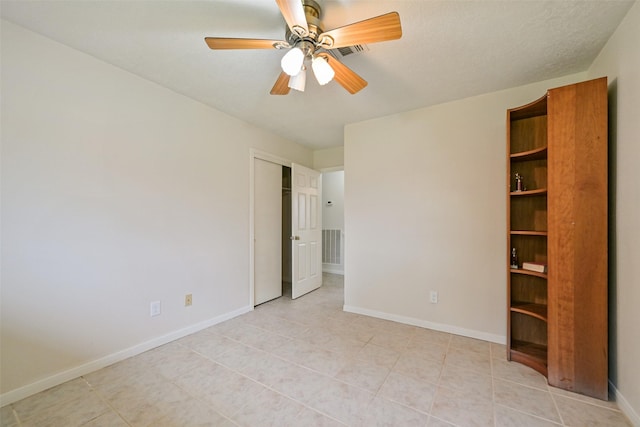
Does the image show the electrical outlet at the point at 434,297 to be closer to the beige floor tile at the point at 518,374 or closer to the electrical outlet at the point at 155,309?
the beige floor tile at the point at 518,374

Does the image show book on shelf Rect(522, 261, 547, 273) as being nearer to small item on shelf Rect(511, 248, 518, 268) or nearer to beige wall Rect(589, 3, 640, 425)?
small item on shelf Rect(511, 248, 518, 268)

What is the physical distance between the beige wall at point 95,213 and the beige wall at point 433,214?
171 cm

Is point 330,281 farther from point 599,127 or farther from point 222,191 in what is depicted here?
point 599,127

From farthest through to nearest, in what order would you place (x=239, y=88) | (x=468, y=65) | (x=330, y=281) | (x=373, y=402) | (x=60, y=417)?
(x=330, y=281) → (x=239, y=88) → (x=468, y=65) → (x=373, y=402) → (x=60, y=417)

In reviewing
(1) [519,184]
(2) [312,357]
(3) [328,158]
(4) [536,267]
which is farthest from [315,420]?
(3) [328,158]

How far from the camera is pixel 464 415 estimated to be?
1.43 meters

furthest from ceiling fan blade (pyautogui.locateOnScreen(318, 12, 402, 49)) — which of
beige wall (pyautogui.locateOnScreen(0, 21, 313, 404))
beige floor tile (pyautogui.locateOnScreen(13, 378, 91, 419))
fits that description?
beige floor tile (pyautogui.locateOnScreen(13, 378, 91, 419))

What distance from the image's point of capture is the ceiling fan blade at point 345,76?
5.00 ft

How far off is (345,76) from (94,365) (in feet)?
9.11

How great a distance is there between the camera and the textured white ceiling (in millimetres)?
1412

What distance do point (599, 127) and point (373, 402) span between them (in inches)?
89.2

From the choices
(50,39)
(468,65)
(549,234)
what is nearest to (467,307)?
(549,234)

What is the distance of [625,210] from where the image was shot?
1.48 metres

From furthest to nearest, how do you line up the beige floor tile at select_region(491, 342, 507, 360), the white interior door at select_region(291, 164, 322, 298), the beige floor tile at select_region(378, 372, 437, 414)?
1. the white interior door at select_region(291, 164, 322, 298)
2. the beige floor tile at select_region(491, 342, 507, 360)
3. the beige floor tile at select_region(378, 372, 437, 414)
